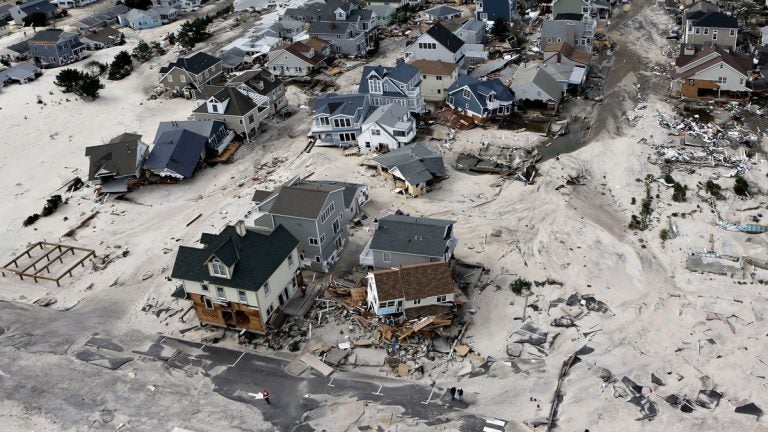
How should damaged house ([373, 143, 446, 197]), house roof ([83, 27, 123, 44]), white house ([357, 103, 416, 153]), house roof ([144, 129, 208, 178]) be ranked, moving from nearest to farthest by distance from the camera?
damaged house ([373, 143, 446, 197]) → house roof ([144, 129, 208, 178]) → white house ([357, 103, 416, 153]) → house roof ([83, 27, 123, 44])

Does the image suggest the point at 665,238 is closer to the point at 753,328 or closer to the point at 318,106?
the point at 753,328

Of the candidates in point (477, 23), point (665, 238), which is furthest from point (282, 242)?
point (477, 23)

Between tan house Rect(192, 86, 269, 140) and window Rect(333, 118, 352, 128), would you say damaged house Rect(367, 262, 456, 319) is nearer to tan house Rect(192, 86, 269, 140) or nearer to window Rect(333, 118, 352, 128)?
window Rect(333, 118, 352, 128)

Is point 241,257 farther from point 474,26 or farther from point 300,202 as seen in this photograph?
point 474,26

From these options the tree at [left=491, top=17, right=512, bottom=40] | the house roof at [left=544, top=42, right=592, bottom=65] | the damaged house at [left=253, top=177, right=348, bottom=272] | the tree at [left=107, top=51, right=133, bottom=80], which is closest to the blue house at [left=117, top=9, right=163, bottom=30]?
the tree at [left=107, top=51, right=133, bottom=80]

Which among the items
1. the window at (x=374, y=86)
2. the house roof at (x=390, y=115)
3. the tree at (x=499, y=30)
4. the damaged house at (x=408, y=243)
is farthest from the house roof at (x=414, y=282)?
the tree at (x=499, y=30)

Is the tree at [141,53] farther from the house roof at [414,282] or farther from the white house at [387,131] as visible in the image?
the house roof at [414,282]

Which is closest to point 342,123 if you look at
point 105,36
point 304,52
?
point 304,52

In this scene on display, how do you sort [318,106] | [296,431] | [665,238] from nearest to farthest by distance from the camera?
1. [296,431]
2. [665,238]
3. [318,106]
